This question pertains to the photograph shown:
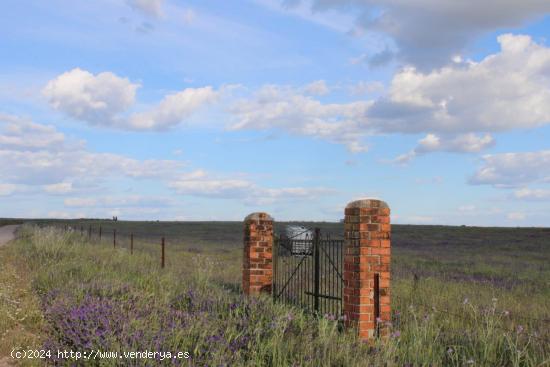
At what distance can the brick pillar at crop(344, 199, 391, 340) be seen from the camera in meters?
8.69

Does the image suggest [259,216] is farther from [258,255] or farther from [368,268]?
[368,268]

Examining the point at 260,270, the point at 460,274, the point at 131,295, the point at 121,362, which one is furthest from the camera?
the point at 460,274

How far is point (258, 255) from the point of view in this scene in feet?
40.8

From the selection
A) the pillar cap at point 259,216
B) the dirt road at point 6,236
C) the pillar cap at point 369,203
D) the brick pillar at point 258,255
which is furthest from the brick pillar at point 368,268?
the dirt road at point 6,236

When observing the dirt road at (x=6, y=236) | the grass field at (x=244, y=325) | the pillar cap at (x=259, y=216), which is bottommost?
the grass field at (x=244, y=325)

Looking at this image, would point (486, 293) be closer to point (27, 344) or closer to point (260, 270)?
point (260, 270)

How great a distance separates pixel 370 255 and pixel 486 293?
22.8ft

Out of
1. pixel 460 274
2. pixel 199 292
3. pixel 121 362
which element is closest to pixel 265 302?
pixel 199 292

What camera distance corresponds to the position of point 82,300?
9.55 metres

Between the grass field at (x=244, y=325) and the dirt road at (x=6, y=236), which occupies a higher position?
the dirt road at (x=6, y=236)

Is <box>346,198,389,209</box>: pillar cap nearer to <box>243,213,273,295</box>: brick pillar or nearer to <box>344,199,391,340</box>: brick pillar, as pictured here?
<box>344,199,391,340</box>: brick pillar

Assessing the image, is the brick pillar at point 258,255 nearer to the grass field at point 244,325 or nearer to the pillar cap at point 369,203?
the grass field at point 244,325

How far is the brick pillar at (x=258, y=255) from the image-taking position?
40.7 ft

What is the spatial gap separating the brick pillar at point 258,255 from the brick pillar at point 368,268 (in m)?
3.74
